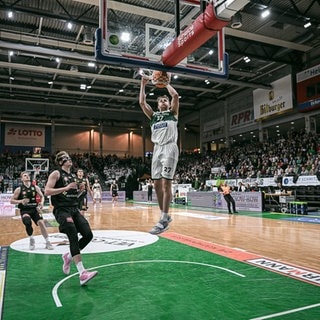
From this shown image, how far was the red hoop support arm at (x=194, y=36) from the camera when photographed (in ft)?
15.1

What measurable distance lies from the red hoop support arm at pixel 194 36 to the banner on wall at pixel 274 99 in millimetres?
20619

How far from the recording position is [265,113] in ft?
85.7

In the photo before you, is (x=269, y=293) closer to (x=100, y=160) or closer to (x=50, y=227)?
(x=50, y=227)

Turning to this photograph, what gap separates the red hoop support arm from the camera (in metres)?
4.60

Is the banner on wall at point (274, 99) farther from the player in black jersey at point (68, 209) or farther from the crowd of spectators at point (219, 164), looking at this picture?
the player in black jersey at point (68, 209)

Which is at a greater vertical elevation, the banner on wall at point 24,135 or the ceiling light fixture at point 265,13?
the ceiling light fixture at point 265,13

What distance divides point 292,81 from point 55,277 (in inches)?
907

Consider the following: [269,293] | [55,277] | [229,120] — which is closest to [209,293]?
[269,293]

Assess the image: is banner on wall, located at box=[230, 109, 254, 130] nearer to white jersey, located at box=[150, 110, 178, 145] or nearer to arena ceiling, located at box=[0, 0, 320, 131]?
arena ceiling, located at box=[0, 0, 320, 131]

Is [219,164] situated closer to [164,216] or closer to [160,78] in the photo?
[160,78]

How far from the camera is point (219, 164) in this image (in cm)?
2783

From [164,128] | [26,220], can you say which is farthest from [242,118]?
[164,128]

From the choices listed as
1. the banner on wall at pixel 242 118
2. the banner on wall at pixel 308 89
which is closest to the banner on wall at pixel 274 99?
the banner on wall at pixel 308 89

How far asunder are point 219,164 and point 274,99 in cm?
678
